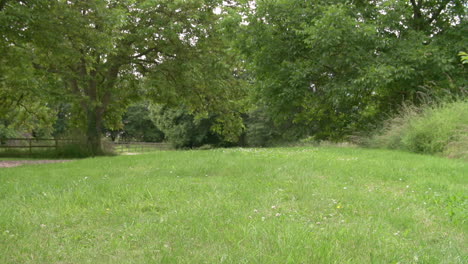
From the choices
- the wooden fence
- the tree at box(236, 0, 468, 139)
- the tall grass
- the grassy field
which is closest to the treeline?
the tree at box(236, 0, 468, 139)

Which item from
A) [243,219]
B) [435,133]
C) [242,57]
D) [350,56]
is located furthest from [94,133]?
[243,219]

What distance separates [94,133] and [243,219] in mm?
20292

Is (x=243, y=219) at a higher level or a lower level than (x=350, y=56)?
lower

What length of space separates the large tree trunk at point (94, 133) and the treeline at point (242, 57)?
73 millimetres

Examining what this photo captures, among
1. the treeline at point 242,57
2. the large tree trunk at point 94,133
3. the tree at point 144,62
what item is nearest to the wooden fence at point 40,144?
the treeline at point 242,57

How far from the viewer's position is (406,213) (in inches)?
168

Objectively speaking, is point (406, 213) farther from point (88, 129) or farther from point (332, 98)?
point (88, 129)

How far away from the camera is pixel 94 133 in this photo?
22.4 m

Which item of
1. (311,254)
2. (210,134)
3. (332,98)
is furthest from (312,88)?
(210,134)

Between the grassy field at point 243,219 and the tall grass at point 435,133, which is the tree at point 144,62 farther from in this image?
the tall grass at point 435,133

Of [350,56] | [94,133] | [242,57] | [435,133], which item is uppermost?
[242,57]

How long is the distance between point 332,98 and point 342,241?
42.1 feet

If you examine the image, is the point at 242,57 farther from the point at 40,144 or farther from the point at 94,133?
the point at 40,144

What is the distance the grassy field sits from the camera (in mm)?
3102
